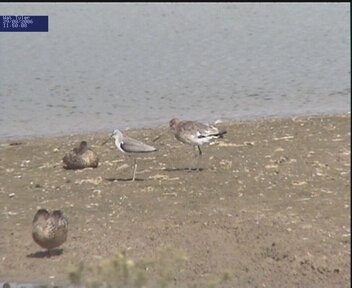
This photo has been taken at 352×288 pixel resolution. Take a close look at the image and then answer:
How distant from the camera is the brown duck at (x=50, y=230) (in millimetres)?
8797

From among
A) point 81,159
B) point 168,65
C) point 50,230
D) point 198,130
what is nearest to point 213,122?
point 198,130

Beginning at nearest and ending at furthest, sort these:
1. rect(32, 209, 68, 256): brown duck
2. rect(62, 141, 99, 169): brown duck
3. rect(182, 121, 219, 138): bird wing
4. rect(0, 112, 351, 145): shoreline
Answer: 1. rect(32, 209, 68, 256): brown duck
2. rect(182, 121, 219, 138): bird wing
3. rect(62, 141, 99, 169): brown duck
4. rect(0, 112, 351, 145): shoreline

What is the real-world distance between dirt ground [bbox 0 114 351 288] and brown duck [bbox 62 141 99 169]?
11 cm

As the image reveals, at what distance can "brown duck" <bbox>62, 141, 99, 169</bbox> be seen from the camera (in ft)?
38.9

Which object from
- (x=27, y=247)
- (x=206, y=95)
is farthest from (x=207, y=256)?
(x=206, y=95)

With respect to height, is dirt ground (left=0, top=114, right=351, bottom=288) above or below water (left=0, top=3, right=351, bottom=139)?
above

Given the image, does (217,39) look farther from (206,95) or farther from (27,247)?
(27,247)

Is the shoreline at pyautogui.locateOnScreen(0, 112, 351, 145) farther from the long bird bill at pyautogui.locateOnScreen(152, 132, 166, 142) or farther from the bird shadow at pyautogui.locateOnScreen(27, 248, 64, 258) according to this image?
the bird shadow at pyautogui.locateOnScreen(27, 248, 64, 258)

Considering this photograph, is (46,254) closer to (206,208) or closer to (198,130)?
(206,208)

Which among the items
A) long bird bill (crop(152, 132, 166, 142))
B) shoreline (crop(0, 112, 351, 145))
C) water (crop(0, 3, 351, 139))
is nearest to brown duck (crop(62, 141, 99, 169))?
long bird bill (crop(152, 132, 166, 142))

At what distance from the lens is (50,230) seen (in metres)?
8.81

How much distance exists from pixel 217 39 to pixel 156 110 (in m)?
7.51

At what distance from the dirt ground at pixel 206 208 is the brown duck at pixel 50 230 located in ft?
0.42

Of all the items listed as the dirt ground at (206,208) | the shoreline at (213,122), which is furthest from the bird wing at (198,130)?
the shoreline at (213,122)
